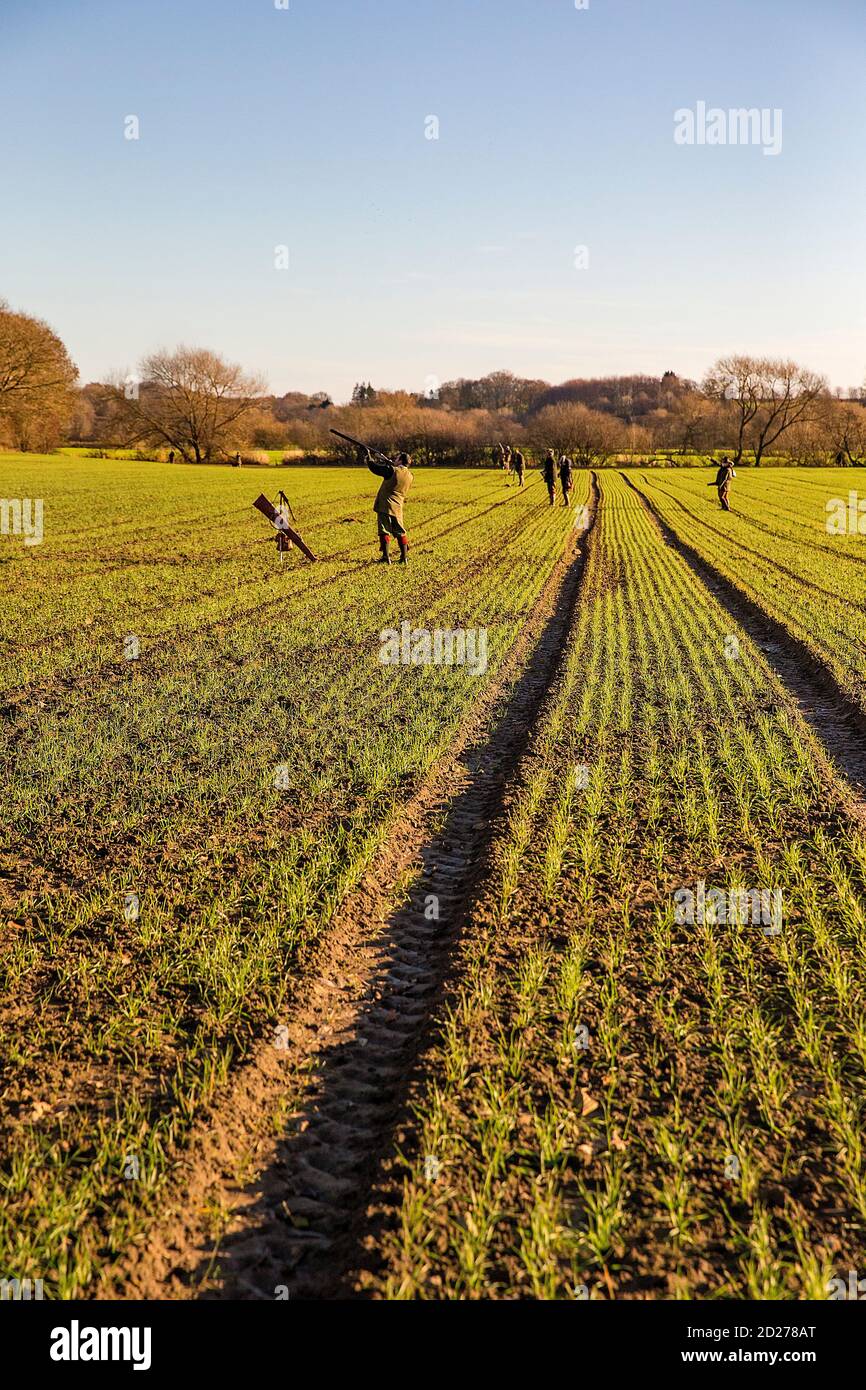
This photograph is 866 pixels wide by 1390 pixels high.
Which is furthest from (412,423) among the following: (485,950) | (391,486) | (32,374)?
(485,950)

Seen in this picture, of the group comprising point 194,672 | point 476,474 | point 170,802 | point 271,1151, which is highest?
point 476,474

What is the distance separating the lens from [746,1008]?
14.5 feet

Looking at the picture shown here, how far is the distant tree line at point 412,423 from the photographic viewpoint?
7781cm

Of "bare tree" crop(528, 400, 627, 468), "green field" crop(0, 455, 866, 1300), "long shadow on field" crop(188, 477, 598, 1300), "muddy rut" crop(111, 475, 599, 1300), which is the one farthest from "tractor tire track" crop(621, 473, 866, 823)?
"bare tree" crop(528, 400, 627, 468)

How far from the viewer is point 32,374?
60250 mm

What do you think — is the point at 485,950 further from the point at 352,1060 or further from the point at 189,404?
the point at 189,404

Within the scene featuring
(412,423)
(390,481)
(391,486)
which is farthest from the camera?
(412,423)

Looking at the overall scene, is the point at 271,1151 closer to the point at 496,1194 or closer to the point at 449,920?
the point at 496,1194

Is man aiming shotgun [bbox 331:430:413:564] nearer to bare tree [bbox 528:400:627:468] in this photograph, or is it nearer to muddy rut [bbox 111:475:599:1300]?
muddy rut [bbox 111:475:599:1300]

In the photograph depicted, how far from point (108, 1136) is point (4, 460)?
63419 millimetres

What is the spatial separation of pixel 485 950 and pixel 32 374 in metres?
67.1

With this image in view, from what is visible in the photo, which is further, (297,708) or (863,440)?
(863,440)

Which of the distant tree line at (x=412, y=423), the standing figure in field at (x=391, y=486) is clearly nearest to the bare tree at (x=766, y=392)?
the distant tree line at (x=412, y=423)
